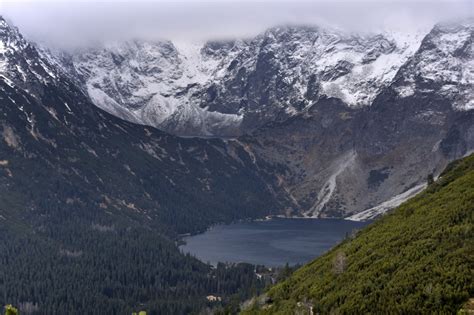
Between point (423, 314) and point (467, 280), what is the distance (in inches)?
292

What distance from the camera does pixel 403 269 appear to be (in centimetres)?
9819

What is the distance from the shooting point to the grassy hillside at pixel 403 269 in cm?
8788

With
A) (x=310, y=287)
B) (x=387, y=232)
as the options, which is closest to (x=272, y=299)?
(x=310, y=287)

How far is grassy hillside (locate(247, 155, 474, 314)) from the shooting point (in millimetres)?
87875

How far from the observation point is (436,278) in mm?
90438

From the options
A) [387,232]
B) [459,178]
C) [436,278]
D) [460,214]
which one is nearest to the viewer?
[436,278]

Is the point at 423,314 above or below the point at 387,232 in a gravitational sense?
below

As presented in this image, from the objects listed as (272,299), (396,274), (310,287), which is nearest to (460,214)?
(396,274)

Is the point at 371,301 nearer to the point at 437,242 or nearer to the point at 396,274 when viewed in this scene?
the point at 396,274

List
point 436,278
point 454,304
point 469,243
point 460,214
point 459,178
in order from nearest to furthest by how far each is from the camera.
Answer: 1. point 454,304
2. point 436,278
3. point 469,243
4. point 460,214
5. point 459,178

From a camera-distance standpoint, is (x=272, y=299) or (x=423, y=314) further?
(x=272, y=299)

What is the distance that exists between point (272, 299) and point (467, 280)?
42.5 meters

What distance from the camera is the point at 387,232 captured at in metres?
121

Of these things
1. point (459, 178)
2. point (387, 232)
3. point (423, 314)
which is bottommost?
point (423, 314)
